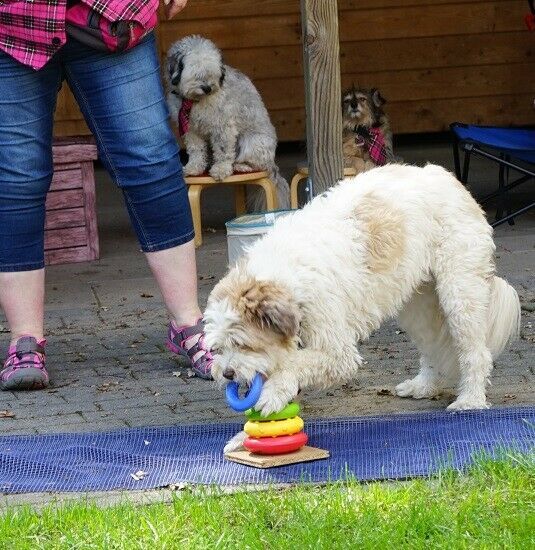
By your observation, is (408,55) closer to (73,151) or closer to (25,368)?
(73,151)

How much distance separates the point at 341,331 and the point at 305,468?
0.47 metres

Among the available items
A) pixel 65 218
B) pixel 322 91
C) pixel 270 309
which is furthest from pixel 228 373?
pixel 65 218

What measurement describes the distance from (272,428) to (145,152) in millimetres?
1431

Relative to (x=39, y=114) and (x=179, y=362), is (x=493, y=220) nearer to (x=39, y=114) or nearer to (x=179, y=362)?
(x=179, y=362)

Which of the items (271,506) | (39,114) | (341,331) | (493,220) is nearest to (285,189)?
(493,220)

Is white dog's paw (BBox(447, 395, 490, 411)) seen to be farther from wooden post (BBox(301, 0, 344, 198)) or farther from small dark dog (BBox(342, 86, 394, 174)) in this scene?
small dark dog (BBox(342, 86, 394, 174))

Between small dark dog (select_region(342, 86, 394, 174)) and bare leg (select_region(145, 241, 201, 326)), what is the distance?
11.4 ft

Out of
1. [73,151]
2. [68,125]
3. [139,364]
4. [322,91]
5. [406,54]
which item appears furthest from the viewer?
[406,54]

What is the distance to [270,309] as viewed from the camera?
369 centimetres

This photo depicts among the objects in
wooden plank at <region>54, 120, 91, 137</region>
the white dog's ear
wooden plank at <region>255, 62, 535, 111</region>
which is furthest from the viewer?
wooden plank at <region>255, 62, 535, 111</region>

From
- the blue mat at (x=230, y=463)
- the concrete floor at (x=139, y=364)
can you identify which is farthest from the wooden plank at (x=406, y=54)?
the blue mat at (x=230, y=463)

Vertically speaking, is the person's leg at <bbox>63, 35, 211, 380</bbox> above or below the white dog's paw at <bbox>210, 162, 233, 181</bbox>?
above

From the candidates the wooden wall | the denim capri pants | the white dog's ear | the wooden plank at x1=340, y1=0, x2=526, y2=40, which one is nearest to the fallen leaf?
the denim capri pants

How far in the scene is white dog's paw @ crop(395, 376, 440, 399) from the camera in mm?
4711
